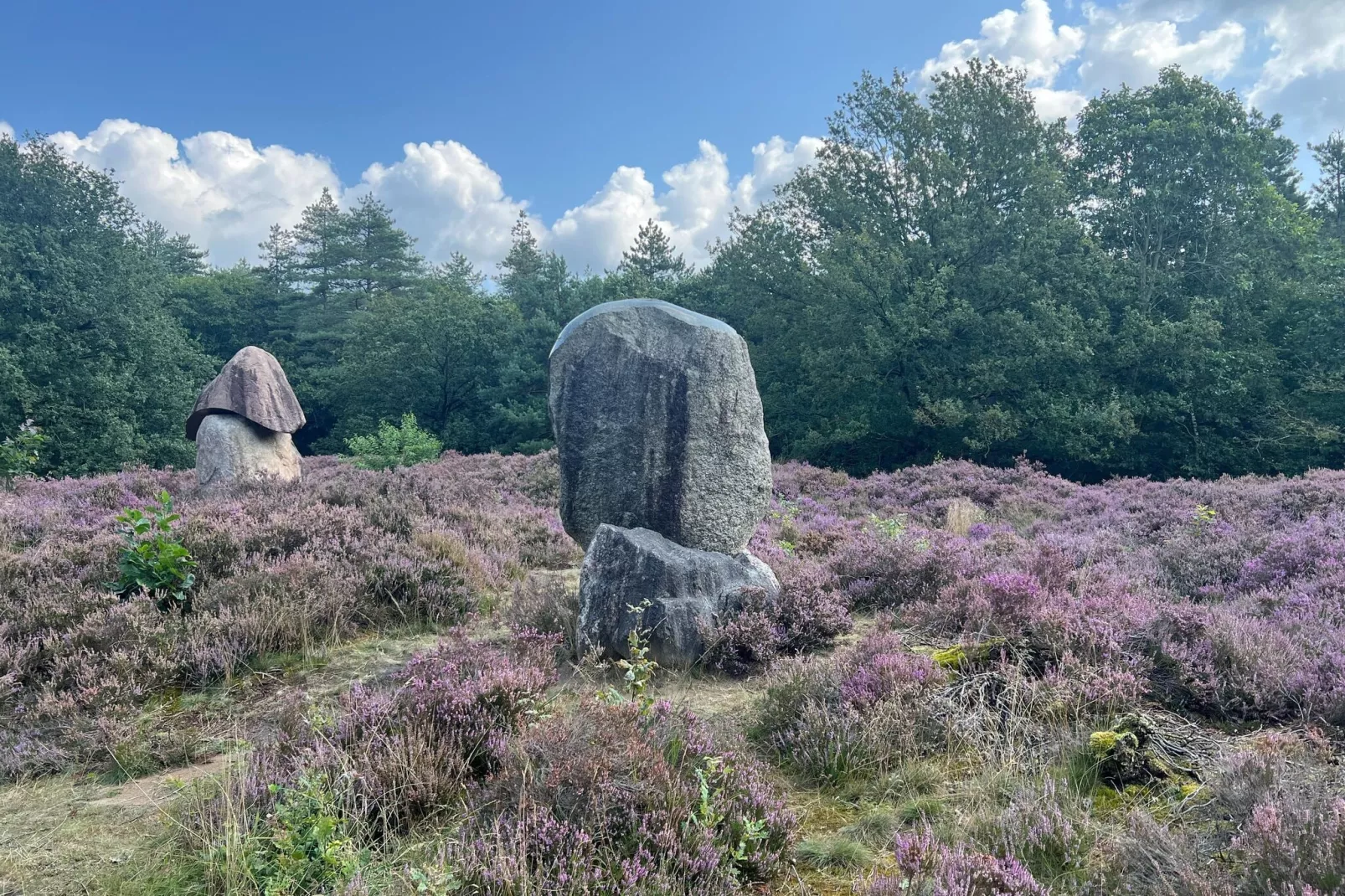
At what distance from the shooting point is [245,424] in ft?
34.7

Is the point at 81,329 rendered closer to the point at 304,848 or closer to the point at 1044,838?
the point at 304,848

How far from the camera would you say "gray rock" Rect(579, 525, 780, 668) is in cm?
462

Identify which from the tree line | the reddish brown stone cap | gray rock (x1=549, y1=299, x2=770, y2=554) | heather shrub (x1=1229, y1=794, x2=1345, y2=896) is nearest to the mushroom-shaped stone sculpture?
the reddish brown stone cap

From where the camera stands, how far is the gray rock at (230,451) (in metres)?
10.2

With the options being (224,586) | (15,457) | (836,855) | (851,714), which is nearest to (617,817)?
(836,855)

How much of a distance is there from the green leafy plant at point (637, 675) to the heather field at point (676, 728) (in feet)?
0.11

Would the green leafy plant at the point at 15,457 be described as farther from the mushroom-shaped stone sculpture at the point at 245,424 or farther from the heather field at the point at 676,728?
the heather field at the point at 676,728

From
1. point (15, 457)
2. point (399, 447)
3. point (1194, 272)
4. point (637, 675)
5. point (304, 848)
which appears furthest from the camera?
point (1194, 272)

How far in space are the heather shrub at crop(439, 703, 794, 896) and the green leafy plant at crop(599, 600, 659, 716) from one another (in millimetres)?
99

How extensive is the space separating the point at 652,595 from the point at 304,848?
2.61 metres

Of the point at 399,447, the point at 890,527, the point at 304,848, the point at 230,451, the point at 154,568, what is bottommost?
the point at 304,848

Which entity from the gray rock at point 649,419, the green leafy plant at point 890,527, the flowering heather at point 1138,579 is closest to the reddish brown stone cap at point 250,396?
the gray rock at point 649,419

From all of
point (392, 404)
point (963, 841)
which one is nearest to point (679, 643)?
point (963, 841)

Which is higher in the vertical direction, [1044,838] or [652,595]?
[652,595]
